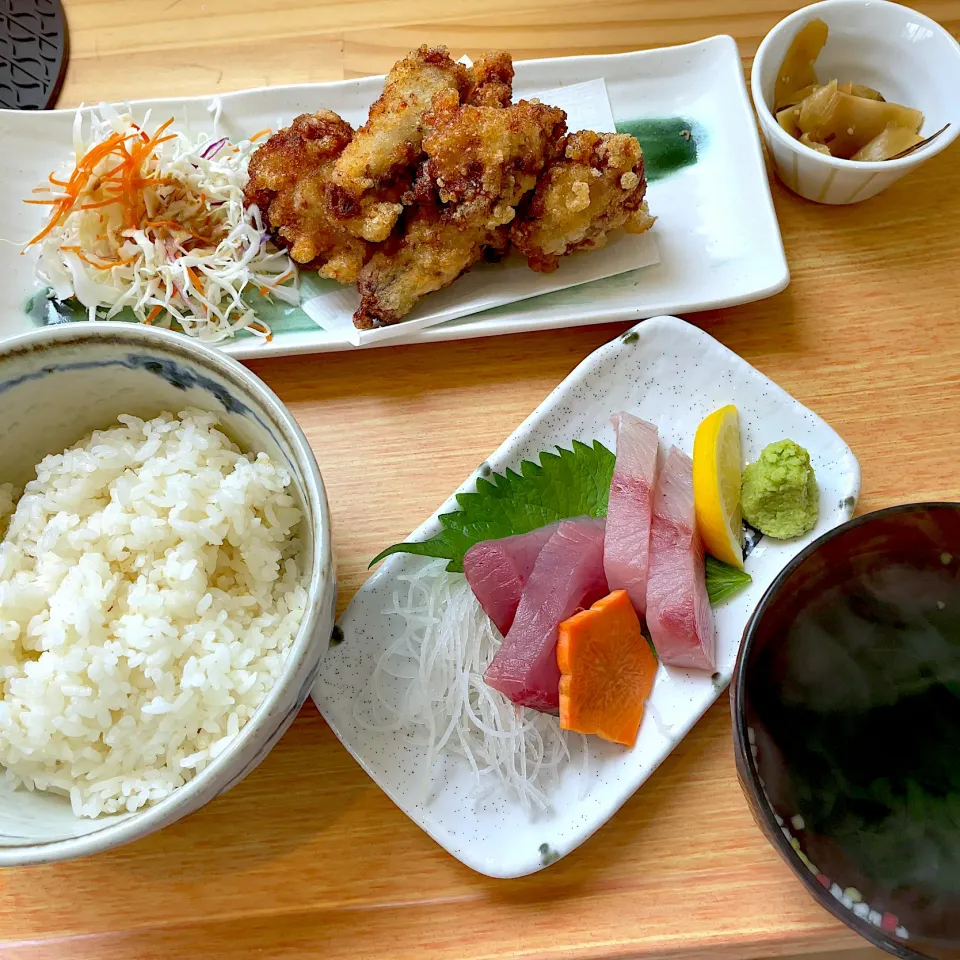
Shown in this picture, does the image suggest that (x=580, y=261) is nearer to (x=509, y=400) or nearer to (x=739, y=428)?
(x=509, y=400)

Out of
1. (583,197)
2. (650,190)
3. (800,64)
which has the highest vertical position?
(800,64)

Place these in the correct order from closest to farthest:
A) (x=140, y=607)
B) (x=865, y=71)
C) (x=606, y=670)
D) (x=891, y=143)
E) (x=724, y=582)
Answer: (x=140, y=607)
(x=606, y=670)
(x=724, y=582)
(x=891, y=143)
(x=865, y=71)

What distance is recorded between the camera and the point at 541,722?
58.7 inches

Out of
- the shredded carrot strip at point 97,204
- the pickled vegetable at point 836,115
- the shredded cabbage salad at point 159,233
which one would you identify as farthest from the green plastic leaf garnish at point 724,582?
the shredded carrot strip at point 97,204

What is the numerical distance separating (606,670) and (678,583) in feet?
0.65

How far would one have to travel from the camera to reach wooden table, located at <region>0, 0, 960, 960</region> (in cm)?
138

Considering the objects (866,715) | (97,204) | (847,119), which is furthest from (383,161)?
(866,715)

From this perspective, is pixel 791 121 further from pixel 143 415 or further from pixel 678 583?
pixel 143 415

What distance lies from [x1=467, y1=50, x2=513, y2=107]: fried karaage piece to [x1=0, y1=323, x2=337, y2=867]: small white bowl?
3.18ft

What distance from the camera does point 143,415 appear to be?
146 centimetres

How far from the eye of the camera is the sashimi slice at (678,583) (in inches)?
55.4

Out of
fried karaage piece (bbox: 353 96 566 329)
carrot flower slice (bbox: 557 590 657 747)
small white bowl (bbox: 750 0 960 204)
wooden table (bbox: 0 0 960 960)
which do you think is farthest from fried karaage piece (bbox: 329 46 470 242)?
carrot flower slice (bbox: 557 590 657 747)

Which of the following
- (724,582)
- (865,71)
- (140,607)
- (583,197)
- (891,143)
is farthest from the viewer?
(865,71)

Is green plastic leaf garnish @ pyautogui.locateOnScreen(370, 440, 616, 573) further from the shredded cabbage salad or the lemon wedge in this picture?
the shredded cabbage salad
